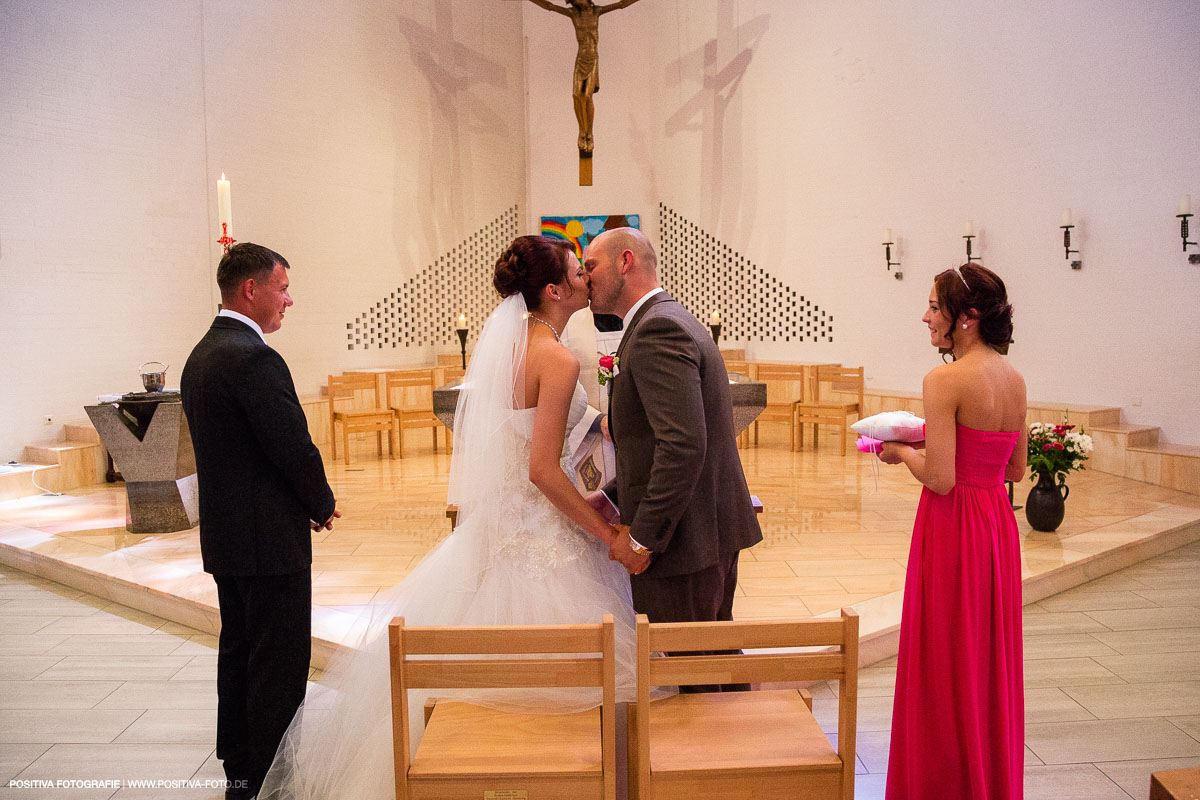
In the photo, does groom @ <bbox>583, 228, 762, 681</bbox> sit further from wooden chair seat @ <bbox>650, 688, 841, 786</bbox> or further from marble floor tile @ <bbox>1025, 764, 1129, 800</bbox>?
marble floor tile @ <bbox>1025, 764, 1129, 800</bbox>

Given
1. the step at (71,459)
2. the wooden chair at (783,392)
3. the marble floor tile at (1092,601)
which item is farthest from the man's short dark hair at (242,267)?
the wooden chair at (783,392)

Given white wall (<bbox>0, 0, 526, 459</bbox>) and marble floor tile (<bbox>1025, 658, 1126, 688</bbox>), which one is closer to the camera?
marble floor tile (<bbox>1025, 658, 1126, 688</bbox>)

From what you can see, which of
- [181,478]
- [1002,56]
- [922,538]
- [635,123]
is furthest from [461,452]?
[635,123]

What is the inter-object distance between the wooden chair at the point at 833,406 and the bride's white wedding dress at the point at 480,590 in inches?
209

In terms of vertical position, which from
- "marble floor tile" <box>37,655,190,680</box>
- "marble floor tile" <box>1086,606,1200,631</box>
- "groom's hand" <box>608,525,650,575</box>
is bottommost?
"marble floor tile" <box>1086,606,1200,631</box>

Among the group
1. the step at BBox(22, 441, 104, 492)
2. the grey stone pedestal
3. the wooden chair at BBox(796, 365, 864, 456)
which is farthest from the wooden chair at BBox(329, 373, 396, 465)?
the wooden chair at BBox(796, 365, 864, 456)

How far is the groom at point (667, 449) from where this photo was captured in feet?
6.04

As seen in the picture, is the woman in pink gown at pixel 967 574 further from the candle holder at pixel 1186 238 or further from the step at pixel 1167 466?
the candle holder at pixel 1186 238

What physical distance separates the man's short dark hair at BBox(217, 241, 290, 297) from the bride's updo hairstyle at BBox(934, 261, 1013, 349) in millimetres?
1666

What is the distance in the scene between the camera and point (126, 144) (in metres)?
6.43

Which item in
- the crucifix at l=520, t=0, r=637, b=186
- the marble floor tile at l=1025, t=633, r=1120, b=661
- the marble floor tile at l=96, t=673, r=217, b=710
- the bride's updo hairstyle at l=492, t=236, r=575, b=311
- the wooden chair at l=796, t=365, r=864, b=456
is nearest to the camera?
the bride's updo hairstyle at l=492, t=236, r=575, b=311

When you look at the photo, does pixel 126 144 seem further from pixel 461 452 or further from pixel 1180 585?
pixel 1180 585

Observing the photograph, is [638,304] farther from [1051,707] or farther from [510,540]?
[1051,707]

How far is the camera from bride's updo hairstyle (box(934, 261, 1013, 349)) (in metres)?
1.88
